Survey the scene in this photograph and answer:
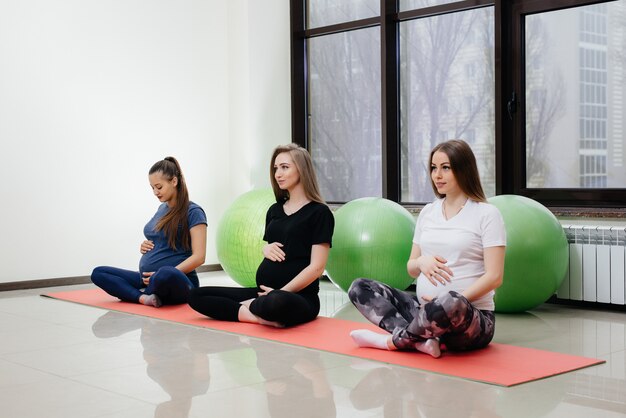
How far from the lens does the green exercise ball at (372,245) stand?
Answer: 503cm

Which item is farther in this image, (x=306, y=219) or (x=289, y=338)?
(x=306, y=219)

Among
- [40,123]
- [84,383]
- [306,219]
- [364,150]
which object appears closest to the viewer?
[84,383]

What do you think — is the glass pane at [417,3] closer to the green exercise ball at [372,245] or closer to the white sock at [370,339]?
the green exercise ball at [372,245]

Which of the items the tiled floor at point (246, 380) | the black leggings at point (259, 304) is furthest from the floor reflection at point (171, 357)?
the black leggings at point (259, 304)

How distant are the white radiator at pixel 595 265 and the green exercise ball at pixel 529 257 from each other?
20 centimetres

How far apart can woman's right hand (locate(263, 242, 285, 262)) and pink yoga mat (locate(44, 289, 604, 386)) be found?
0.35 m

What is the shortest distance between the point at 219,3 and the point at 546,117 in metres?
3.04

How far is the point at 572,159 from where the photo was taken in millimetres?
5535

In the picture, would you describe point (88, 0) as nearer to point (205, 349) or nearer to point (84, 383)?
point (205, 349)

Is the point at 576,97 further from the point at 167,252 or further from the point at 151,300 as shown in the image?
the point at 151,300

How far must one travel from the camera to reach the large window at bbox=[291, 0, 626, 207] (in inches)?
213

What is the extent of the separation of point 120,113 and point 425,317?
3.96 metres

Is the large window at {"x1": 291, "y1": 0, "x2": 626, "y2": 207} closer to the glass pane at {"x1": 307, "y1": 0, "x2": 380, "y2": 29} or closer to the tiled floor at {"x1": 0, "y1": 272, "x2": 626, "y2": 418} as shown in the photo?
the glass pane at {"x1": 307, "y1": 0, "x2": 380, "y2": 29}

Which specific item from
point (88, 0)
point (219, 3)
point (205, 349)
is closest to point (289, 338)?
point (205, 349)
